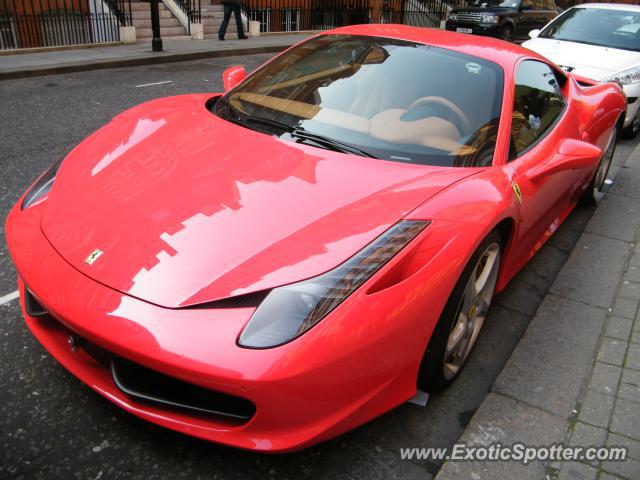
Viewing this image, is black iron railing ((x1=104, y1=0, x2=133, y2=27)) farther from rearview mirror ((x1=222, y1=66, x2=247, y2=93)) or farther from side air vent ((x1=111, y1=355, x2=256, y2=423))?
side air vent ((x1=111, y1=355, x2=256, y2=423))

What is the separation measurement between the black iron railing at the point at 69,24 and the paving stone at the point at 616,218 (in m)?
12.1

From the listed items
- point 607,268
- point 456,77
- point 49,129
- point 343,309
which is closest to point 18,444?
point 343,309

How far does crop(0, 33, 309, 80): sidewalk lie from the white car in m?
7.15

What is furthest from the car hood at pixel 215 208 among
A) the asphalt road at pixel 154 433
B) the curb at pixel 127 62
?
the curb at pixel 127 62

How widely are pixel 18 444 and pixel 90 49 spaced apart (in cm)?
1179

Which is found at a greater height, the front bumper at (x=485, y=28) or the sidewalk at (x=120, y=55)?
the front bumper at (x=485, y=28)

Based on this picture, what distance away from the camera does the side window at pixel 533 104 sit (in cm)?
309

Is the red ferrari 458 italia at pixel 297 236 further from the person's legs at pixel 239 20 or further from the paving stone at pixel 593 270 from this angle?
the person's legs at pixel 239 20

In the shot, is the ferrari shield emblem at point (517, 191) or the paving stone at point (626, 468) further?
the ferrari shield emblem at point (517, 191)

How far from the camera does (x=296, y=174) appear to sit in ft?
8.20

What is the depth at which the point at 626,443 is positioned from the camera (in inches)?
90.9

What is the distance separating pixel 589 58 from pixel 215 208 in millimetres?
6591

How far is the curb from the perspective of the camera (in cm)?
952

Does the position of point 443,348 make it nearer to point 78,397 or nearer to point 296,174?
point 296,174
